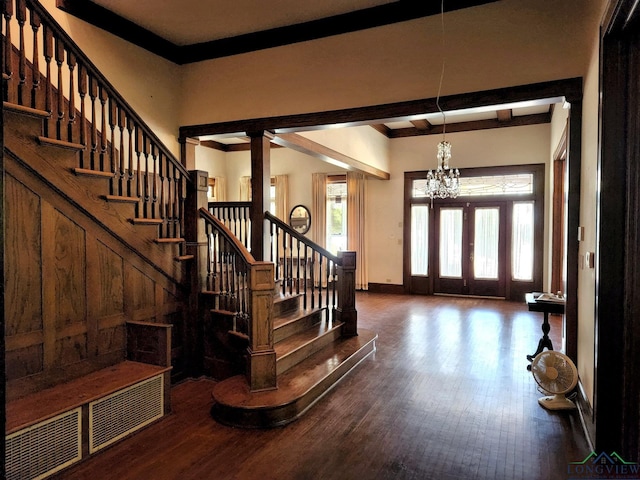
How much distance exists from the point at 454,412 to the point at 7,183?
12.0 feet

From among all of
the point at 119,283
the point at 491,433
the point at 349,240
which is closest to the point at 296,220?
the point at 349,240

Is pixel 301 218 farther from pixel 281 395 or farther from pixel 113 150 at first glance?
pixel 281 395

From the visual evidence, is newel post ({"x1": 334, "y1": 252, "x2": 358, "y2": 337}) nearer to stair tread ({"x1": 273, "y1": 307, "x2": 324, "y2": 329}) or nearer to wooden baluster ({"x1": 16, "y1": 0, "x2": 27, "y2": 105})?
stair tread ({"x1": 273, "y1": 307, "x2": 324, "y2": 329})

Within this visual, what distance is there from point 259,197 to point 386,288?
17.6ft

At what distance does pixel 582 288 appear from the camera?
3443 millimetres

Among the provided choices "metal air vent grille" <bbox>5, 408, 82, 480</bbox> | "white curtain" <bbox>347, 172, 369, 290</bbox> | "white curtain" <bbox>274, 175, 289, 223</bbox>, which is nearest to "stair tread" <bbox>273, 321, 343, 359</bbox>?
"metal air vent grille" <bbox>5, 408, 82, 480</bbox>

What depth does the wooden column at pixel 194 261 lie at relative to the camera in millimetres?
4195

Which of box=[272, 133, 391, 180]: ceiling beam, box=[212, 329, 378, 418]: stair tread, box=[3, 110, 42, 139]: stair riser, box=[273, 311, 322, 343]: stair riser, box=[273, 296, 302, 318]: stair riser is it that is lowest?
box=[212, 329, 378, 418]: stair tread

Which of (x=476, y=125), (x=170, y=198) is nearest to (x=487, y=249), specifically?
(x=476, y=125)

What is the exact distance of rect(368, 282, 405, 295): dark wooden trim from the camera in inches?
376

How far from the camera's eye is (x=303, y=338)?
448 centimetres

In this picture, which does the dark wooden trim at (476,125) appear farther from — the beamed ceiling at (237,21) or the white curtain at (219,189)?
the white curtain at (219,189)

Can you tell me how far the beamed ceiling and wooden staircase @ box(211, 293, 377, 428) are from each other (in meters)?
2.36

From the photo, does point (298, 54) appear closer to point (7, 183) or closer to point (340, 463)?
point (7, 183)
